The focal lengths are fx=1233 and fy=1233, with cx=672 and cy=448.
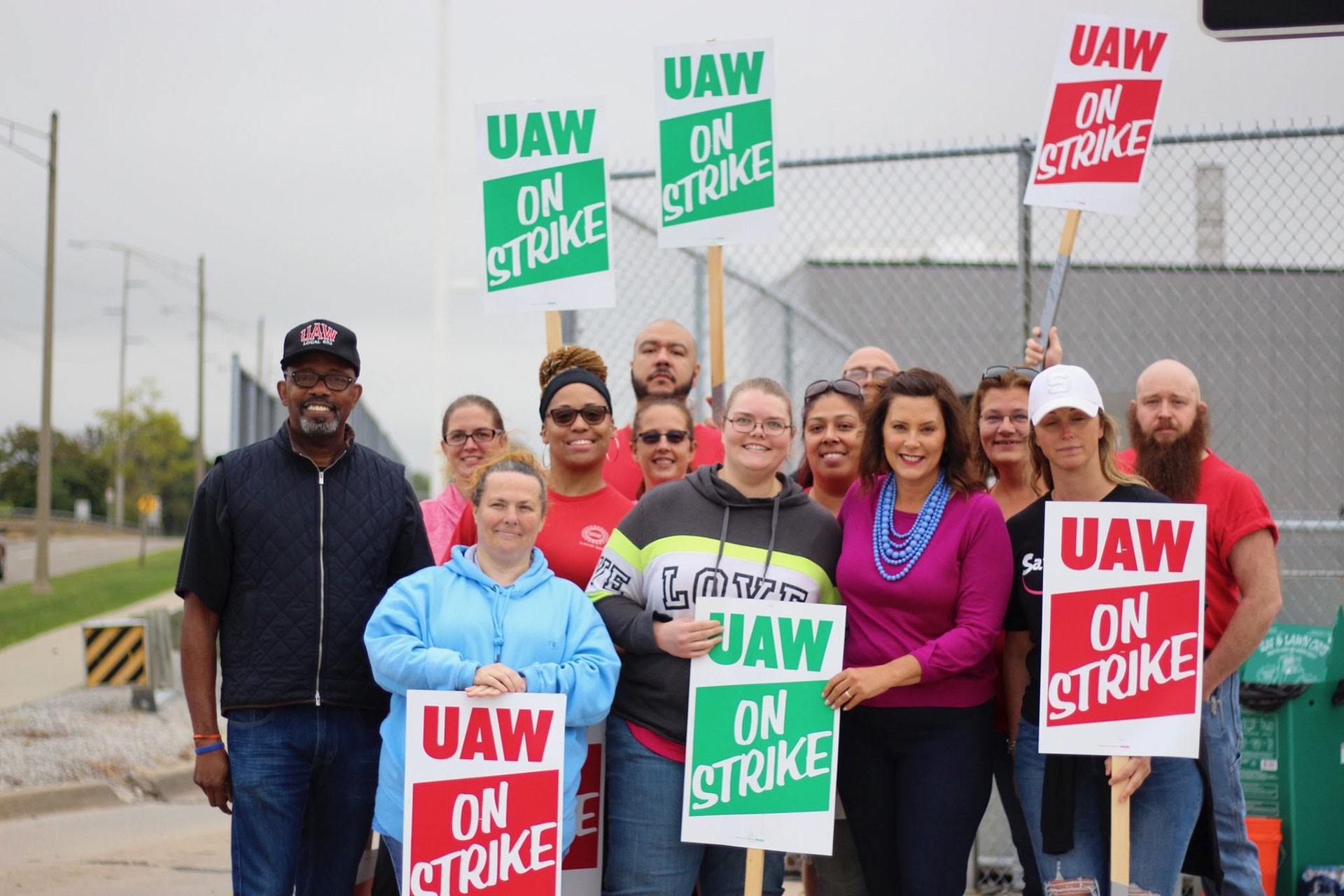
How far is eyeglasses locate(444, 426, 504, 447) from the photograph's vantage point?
488 cm

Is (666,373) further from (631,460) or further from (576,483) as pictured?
(576,483)

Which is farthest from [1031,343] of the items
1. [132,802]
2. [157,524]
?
[157,524]

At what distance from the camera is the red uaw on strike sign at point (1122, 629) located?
3363 mm

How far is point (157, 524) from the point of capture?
255 ft

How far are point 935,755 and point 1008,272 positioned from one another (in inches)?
392

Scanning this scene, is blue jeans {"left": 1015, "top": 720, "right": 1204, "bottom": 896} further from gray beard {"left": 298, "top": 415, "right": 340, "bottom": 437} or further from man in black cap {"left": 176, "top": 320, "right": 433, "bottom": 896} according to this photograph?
gray beard {"left": 298, "top": 415, "right": 340, "bottom": 437}

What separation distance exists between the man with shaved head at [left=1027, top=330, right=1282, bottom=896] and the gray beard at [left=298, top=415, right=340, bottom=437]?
8.63ft

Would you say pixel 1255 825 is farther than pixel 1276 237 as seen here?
No

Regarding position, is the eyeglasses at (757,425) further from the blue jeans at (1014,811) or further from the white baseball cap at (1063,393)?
the blue jeans at (1014,811)

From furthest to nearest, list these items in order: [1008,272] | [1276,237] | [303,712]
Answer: [1008,272], [1276,237], [303,712]

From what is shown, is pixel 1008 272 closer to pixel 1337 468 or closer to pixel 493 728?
pixel 1337 468

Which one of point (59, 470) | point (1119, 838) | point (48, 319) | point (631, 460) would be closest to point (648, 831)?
point (1119, 838)

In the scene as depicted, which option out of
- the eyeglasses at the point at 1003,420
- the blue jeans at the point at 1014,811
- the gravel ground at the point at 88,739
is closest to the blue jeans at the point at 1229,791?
the blue jeans at the point at 1014,811

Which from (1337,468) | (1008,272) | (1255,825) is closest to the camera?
(1255,825)
